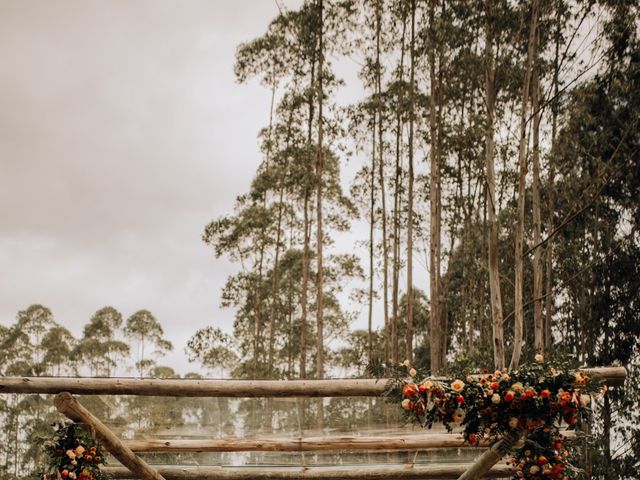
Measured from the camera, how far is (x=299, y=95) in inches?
732

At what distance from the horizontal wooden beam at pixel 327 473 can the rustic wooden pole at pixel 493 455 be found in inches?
13.9

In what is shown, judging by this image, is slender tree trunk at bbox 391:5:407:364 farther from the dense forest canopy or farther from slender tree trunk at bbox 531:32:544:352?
slender tree trunk at bbox 531:32:544:352

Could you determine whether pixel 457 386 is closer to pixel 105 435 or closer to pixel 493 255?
pixel 105 435

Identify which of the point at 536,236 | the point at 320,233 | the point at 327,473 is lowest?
the point at 327,473

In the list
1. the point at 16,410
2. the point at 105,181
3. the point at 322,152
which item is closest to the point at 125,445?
the point at 322,152

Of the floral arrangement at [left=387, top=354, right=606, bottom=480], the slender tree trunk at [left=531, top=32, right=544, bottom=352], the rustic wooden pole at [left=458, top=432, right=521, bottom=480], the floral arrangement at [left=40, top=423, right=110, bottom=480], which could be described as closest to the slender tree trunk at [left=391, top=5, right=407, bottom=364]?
the slender tree trunk at [left=531, top=32, right=544, bottom=352]

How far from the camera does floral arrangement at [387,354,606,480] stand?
12.9 ft

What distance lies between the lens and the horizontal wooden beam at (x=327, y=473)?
4.95 meters

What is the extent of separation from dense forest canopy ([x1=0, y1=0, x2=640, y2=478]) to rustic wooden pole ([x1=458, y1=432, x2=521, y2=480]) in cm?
532

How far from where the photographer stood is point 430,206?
15.7m

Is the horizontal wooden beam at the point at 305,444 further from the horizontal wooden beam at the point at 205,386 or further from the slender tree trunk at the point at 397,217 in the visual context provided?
the slender tree trunk at the point at 397,217

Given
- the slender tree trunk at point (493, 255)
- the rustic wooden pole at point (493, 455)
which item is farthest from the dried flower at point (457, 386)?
the slender tree trunk at point (493, 255)

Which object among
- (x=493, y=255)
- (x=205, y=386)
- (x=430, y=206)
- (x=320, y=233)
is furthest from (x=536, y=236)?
(x=205, y=386)

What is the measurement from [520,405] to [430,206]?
1194cm
